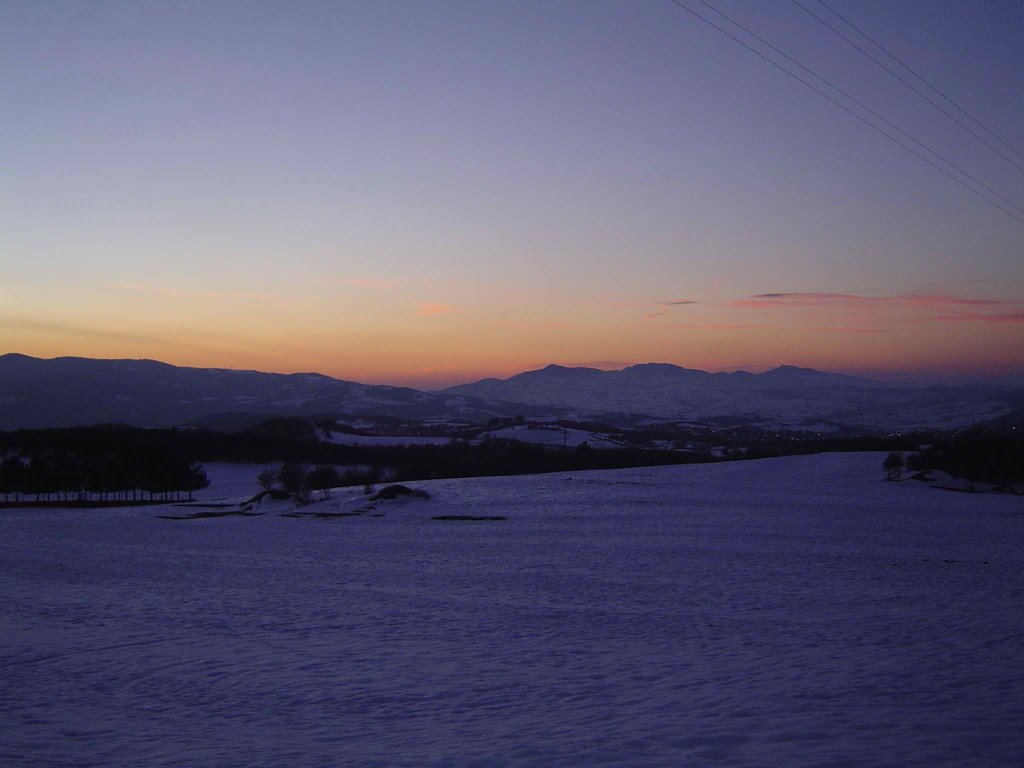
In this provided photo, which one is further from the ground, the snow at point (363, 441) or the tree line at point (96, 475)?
the snow at point (363, 441)

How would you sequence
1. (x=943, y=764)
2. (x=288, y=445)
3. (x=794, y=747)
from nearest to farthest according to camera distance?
(x=943, y=764) → (x=794, y=747) → (x=288, y=445)

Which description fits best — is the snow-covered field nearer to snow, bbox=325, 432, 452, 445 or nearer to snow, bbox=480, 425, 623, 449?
snow, bbox=325, 432, 452, 445

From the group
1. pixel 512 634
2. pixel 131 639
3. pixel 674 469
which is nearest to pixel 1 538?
pixel 131 639

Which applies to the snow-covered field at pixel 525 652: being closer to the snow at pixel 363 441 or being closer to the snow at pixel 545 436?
the snow at pixel 363 441

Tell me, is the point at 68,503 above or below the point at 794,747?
below

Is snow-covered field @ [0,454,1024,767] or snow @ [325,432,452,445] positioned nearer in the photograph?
snow-covered field @ [0,454,1024,767]

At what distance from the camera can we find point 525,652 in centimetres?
1333

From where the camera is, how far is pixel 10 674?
39.4 ft

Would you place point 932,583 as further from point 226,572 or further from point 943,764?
point 226,572

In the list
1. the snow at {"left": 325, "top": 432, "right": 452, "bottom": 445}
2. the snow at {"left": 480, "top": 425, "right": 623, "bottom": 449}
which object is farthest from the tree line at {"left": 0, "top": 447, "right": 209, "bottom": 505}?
the snow at {"left": 480, "top": 425, "right": 623, "bottom": 449}

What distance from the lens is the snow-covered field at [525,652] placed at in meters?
8.43

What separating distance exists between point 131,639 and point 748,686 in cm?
1102

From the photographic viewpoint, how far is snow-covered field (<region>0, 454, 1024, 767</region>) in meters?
8.43

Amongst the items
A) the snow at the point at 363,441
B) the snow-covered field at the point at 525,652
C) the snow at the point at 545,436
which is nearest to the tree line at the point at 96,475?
the snow at the point at 363,441
